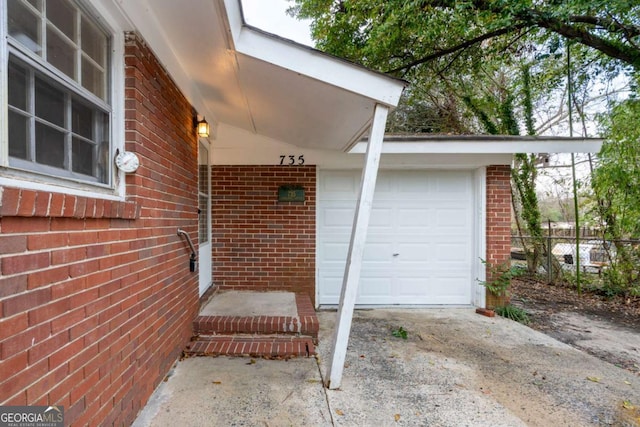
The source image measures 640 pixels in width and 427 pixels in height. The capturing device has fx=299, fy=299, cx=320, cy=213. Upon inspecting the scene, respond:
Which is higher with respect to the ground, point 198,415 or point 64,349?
point 64,349

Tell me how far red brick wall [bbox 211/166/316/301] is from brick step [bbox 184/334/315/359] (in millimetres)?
1321

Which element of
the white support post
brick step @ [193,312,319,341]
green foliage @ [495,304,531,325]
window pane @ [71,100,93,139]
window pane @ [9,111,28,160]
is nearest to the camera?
window pane @ [9,111,28,160]

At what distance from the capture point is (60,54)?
1478mm

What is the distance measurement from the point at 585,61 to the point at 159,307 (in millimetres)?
7733

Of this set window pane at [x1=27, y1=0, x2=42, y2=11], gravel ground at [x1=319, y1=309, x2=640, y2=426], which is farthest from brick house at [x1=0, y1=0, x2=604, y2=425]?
gravel ground at [x1=319, y1=309, x2=640, y2=426]

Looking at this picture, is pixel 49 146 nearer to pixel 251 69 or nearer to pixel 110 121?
pixel 110 121

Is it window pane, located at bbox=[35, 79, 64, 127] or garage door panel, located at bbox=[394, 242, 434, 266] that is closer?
window pane, located at bbox=[35, 79, 64, 127]

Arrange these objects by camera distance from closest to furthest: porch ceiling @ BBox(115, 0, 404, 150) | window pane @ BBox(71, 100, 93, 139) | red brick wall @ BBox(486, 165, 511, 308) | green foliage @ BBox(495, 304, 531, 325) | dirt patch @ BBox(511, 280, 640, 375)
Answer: window pane @ BBox(71, 100, 93, 139) → porch ceiling @ BBox(115, 0, 404, 150) → dirt patch @ BBox(511, 280, 640, 375) → green foliage @ BBox(495, 304, 531, 325) → red brick wall @ BBox(486, 165, 511, 308)

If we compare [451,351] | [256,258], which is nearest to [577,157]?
[451,351]

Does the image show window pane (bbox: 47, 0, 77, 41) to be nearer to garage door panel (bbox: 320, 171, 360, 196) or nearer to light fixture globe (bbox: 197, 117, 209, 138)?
light fixture globe (bbox: 197, 117, 209, 138)

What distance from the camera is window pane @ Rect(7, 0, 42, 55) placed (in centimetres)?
118

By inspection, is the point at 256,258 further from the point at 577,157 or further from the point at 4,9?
the point at 577,157

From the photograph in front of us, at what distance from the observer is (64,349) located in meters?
1.35

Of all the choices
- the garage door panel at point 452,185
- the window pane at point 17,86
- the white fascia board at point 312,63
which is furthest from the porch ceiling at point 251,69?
the garage door panel at point 452,185
